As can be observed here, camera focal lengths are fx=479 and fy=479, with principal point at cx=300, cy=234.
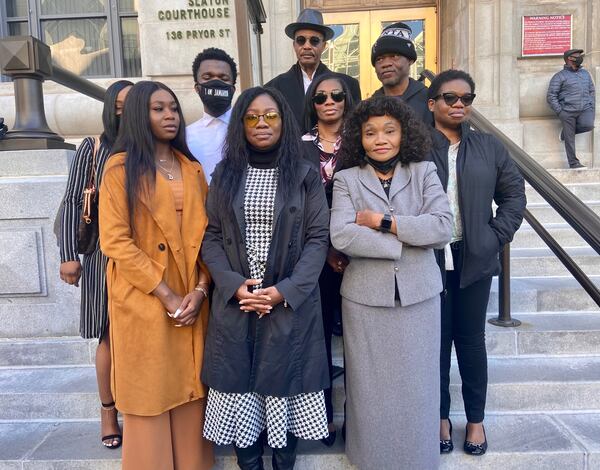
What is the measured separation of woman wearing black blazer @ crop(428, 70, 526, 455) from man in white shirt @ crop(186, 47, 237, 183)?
4.27 feet

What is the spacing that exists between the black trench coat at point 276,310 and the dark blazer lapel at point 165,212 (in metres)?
0.14

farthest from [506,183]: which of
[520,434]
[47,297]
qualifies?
[47,297]

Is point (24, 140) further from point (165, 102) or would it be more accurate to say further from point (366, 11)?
point (366, 11)

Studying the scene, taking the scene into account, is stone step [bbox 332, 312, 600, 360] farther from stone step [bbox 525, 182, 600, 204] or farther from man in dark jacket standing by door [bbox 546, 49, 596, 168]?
man in dark jacket standing by door [bbox 546, 49, 596, 168]

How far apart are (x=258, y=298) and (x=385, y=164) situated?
0.94 m

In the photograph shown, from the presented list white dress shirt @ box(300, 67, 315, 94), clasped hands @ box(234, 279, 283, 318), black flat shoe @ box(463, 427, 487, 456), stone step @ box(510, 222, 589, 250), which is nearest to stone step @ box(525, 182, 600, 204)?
stone step @ box(510, 222, 589, 250)

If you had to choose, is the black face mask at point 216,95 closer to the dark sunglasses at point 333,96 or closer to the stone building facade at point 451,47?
the dark sunglasses at point 333,96

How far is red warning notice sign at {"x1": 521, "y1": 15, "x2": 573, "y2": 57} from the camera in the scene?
7586 millimetres

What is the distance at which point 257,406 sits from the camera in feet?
7.94

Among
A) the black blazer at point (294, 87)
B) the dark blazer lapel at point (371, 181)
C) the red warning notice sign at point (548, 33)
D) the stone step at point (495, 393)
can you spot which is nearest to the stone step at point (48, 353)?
the stone step at point (495, 393)

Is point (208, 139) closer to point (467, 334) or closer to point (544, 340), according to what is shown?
point (467, 334)

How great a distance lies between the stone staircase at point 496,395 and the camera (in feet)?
8.88

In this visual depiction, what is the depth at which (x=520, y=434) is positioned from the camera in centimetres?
286

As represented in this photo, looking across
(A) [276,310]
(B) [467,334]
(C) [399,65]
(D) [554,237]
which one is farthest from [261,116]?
(D) [554,237]
